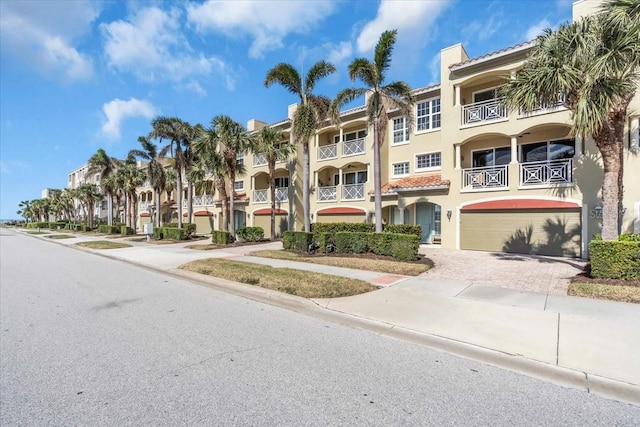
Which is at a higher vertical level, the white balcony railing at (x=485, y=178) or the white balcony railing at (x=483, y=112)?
the white balcony railing at (x=483, y=112)

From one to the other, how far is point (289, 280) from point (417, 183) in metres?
11.9

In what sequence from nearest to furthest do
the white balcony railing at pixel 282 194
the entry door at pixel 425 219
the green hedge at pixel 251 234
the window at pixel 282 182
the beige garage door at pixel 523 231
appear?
the beige garage door at pixel 523 231, the entry door at pixel 425 219, the green hedge at pixel 251 234, the white balcony railing at pixel 282 194, the window at pixel 282 182

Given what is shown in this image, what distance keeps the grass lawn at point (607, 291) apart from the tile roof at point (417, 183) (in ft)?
32.4

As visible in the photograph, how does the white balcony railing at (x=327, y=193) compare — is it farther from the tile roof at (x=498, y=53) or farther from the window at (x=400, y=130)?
the tile roof at (x=498, y=53)

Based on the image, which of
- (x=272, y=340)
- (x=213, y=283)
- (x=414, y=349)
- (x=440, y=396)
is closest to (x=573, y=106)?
(x=414, y=349)

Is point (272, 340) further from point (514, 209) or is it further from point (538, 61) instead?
point (514, 209)

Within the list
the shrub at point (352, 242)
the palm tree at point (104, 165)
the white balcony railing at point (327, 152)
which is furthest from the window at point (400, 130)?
the palm tree at point (104, 165)

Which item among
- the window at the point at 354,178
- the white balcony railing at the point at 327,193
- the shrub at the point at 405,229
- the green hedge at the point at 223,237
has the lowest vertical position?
the green hedge at the point at 223,237

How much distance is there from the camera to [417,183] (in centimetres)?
1856

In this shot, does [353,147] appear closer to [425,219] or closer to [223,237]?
[425,219]

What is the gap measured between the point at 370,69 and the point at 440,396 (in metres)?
13.9

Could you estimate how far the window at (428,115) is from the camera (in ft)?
63.9

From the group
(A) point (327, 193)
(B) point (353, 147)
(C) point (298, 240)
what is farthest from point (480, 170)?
(A) point (327, 193)

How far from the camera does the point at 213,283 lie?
979 centimetres
